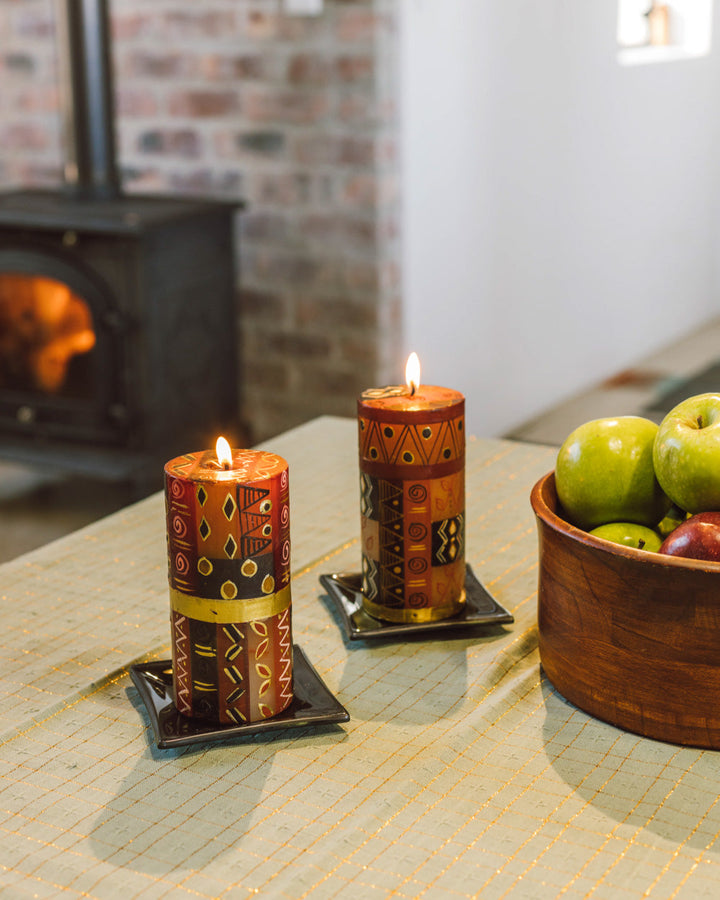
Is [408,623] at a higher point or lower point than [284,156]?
lower

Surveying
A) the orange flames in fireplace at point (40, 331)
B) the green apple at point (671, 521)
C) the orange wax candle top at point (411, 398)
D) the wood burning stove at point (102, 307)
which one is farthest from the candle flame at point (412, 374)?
the orange flames in fireplace at point (40, 331)

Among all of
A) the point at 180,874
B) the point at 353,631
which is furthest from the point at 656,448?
the point at 180,874

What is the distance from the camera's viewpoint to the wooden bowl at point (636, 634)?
724 millimetres

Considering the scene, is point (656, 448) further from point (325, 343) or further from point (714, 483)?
point (325, 343)

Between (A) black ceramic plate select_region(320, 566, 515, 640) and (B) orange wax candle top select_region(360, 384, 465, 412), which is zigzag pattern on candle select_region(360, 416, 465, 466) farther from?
(A) black ceramic plate select_region(320, 566, 515, 640)

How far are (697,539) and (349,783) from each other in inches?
10.3

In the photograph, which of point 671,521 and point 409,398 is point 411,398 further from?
point 671,521

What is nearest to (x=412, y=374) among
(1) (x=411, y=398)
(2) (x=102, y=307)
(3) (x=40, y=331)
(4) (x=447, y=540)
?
(1) (x=411, y=398)

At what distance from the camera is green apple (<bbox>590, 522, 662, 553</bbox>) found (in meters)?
0.80

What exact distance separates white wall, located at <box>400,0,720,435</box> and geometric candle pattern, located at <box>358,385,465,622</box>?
2.03 metres

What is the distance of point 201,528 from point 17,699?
0.69 feet

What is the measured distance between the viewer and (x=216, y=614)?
75 centimetres

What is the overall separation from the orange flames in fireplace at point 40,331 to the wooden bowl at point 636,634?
1.98 meters

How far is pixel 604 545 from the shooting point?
0.75 m
